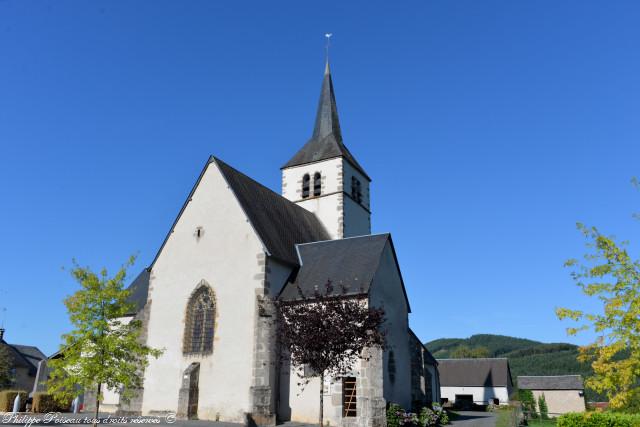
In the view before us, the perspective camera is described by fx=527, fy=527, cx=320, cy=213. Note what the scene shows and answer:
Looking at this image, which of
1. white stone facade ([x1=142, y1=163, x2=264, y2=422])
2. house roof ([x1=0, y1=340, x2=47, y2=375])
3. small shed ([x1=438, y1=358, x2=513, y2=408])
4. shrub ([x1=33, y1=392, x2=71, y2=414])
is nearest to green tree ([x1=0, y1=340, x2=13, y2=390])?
house roof ([x1=0, y1=340, x2=47, y2=375])

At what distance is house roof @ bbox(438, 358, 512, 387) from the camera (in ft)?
172

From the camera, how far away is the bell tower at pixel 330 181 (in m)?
30.6

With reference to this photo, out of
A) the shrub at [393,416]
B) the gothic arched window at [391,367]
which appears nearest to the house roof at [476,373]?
the gothic arched window at [391,367]

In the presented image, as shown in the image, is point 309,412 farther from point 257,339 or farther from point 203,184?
point 203,184

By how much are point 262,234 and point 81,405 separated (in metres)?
15.1

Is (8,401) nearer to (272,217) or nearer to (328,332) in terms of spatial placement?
(272,217)

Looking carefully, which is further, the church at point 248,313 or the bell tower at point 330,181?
the bell tower at point 330,181

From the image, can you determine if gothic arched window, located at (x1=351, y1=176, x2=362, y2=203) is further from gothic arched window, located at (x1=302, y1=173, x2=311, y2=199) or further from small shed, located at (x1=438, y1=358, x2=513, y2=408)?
small shed, located at (x1=438, y1=358, x2=513, y2=408)

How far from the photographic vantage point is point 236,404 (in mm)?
19750

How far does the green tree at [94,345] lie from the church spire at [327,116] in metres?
21.2

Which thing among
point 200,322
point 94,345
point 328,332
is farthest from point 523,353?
point 94,345

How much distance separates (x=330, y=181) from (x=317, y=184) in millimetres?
1060

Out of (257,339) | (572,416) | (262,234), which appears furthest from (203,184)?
(572,416)

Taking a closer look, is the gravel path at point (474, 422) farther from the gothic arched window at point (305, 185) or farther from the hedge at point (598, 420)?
the gothic arched window at point (305, 185)
